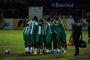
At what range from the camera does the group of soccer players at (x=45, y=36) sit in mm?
18797

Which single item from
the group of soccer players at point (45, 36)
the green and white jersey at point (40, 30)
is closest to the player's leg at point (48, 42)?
the group of soccer players at point (45, 36)

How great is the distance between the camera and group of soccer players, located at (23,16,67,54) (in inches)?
740

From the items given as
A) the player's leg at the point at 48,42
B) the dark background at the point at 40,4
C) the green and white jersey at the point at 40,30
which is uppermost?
the dark background at the point at 40,4

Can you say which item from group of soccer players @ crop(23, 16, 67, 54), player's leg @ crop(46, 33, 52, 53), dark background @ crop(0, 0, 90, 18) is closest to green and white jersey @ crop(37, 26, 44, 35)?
group of soccer players @ crop(23, 16, 67, 54)

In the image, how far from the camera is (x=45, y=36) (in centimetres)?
1914

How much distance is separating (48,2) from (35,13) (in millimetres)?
8177

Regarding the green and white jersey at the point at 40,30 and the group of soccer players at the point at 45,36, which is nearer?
the group of soccer players at the point at 45,36

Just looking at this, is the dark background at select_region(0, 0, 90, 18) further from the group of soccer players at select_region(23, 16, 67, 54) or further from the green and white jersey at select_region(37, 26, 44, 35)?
the green and white jersey at select_region(37, 26, 44, 35)

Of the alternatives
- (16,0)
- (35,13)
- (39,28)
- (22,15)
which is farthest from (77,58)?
(16,0)

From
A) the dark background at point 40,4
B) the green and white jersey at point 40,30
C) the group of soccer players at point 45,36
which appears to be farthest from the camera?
the dark background at point 40,4

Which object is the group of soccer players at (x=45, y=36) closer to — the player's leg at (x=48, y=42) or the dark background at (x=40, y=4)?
the player's leg at (x=48, y=42)

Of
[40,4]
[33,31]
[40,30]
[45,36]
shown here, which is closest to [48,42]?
[45,36]

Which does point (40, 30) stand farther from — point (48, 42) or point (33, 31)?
point (48, 42)

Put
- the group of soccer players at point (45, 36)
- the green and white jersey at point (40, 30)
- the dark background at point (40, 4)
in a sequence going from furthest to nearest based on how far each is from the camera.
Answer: the dark background at point (40, 4), the green and white jersey at point (40, 30), the group of soccer players at point (45, 36)
